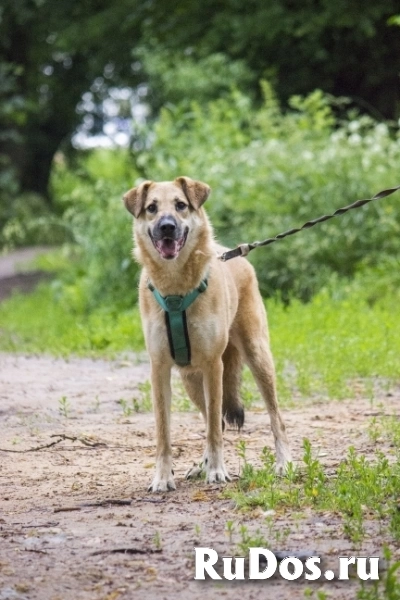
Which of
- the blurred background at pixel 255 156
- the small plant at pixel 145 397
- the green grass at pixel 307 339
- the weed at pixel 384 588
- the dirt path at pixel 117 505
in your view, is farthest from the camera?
the blurred background at pixel 255 156

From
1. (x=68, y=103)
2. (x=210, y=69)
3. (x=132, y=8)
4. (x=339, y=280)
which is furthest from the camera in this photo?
(x=68, y=103)

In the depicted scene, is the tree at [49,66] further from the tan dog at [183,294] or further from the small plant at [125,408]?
the tan dog at [183,294]

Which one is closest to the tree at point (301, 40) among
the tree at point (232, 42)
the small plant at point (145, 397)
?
the tree at point (232, 42)

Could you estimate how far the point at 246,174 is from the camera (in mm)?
15102

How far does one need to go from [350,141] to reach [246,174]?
1348 mm

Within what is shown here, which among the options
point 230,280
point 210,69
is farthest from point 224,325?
point 210,69

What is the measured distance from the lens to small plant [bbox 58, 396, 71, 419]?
8578mm

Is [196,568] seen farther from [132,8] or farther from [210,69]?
[210,69]

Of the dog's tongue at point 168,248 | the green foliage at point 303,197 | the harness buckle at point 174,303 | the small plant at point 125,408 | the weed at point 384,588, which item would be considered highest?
the green foliage at point 303,197

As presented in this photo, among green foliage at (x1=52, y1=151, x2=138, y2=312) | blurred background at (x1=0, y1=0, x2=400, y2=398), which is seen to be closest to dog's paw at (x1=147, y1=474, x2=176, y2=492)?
blurred background at (x1=0, y1=0, x2=400, y2=398)

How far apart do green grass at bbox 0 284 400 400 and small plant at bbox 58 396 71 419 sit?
1306 millimetres

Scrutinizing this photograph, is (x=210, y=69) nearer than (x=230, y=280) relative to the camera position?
No

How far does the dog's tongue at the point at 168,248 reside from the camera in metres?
6.41

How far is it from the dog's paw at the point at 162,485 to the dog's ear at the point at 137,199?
1.43 meters
